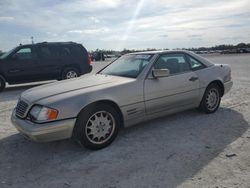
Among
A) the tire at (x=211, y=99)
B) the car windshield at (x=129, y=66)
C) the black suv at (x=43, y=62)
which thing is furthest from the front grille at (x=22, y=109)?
the black suv at (x=43, y=62)

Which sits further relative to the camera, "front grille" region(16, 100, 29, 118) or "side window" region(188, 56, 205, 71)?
"side window" region(188, 56, 205, 71)

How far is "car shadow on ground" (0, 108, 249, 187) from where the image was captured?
3311mm

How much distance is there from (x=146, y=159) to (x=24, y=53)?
334 inches

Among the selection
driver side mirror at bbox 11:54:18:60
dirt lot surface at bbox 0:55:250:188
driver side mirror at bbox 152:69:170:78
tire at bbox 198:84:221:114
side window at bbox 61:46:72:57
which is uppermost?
side window at bbox 61:46:72:57

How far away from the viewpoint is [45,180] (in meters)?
Result: 3.35

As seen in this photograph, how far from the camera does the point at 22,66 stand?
10711 millimetres

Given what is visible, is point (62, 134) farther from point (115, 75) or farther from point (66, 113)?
point (115, 75)

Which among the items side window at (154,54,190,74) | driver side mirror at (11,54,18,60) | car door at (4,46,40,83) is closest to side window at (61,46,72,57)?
car door at (4,46,40,83)

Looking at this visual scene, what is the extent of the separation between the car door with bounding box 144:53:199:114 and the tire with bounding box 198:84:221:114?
0.91 ft

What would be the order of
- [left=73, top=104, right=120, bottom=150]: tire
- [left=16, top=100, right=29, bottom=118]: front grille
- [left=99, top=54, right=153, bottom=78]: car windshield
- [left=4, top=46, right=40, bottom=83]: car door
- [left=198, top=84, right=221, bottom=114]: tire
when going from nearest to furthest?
[left=73, top=104, right=120, bottom=150]: tire < [left=16, top=100, right=29, bottom=118]: front grille < [left=99, top=54, right=153, bottom=78]: car windshield < [left=198, top=84, right=221, bottom=114]: tire < [left=4, top=46, right=40, bottom=83]: car door

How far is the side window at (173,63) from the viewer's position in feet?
16.9

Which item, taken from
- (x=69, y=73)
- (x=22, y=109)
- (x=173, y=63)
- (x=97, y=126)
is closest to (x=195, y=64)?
(x=173, y=63)

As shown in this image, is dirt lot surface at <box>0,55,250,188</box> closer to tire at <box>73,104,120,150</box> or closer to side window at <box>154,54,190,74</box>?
tire at <box>73,104,120,150</box>

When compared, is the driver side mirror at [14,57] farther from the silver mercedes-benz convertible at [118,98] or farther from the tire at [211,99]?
the tire at [211,99]
